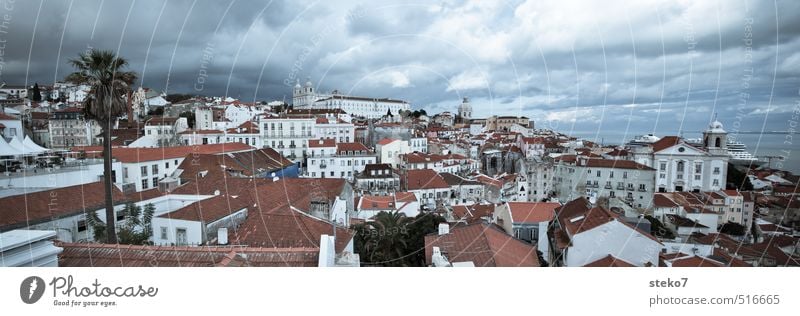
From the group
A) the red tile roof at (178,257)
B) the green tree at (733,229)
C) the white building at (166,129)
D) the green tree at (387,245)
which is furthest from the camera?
the white building at (166,129)

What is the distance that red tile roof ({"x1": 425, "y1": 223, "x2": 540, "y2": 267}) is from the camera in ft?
8.92

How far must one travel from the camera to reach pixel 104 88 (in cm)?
266

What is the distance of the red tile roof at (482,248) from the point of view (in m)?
2.72

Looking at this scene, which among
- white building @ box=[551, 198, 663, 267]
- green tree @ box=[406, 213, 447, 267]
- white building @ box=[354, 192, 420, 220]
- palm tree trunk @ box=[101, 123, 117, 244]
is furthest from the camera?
white building @ box=[354, 192, 420, 220]

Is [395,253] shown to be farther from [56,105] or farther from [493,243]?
[56,105]

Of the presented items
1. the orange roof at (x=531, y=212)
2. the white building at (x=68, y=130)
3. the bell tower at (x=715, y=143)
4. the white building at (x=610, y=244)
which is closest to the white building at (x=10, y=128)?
the orange roof at (x=531, y=212)

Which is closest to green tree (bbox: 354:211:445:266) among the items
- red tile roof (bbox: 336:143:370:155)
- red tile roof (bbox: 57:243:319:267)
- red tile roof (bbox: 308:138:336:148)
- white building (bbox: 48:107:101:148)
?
red tile roof (bbox: 57:243:319:267)

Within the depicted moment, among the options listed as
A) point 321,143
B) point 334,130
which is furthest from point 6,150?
point 334,130

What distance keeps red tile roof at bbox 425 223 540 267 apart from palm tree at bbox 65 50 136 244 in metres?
2.32

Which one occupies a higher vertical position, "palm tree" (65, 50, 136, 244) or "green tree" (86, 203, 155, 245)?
"palm tree" (65, 50, 136, 244)

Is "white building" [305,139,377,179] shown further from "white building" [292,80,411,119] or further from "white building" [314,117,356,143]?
"white building" [292,80,411,119]

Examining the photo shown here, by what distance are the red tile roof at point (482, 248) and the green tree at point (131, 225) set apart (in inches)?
96.0

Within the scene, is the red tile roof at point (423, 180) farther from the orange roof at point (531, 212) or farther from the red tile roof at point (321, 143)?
the orange roof at point (531, 212)

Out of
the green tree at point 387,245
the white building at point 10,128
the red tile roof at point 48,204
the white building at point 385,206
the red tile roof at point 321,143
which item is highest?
the white building at point 10,128
